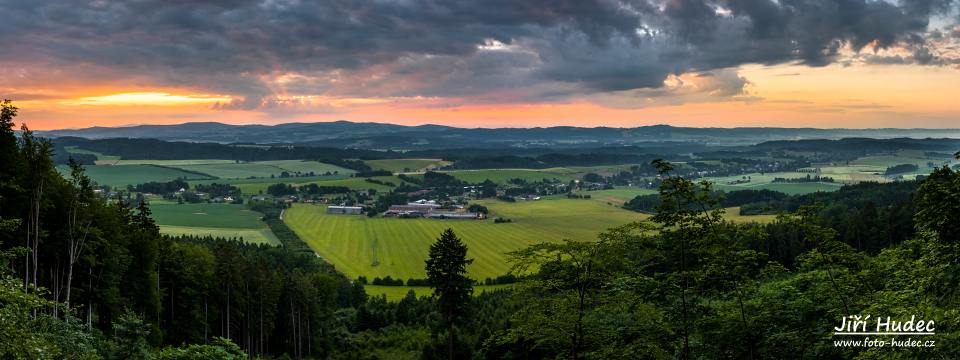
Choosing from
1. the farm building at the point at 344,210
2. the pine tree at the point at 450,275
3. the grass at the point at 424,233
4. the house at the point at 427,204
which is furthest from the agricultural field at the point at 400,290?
the house at the point at 427,204

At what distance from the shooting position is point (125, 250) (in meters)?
36.3

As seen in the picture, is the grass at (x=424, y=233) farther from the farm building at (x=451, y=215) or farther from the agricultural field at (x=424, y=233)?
the farm building at (x=451, y=215)

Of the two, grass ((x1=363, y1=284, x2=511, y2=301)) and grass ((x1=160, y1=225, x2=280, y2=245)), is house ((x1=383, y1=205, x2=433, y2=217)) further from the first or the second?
grass ((x1=363, y1=284, x2=511, y2=301))

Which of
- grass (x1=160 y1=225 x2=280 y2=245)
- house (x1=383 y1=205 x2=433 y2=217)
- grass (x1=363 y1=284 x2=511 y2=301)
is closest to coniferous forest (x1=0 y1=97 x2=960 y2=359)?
grass (x1=363 y1=284 x2=511 y2=301)

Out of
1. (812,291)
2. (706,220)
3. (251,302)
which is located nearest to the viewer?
(706,220)

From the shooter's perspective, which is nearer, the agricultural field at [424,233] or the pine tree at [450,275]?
the pine tree at [450,275]

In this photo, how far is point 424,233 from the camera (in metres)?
122

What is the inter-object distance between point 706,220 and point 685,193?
1.61 m

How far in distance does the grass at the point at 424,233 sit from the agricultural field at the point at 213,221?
800cm

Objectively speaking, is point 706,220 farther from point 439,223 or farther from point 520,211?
point 520,211

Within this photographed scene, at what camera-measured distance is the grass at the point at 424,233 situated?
93.0m

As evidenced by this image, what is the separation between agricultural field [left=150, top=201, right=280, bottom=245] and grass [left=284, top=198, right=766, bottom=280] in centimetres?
800

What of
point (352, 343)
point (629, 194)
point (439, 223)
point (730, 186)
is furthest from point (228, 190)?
point (730, 186)

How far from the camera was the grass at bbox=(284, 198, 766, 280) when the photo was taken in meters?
93.0
